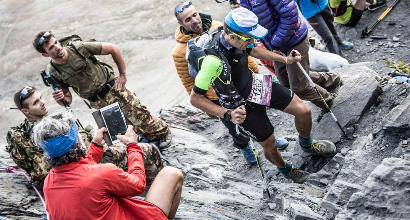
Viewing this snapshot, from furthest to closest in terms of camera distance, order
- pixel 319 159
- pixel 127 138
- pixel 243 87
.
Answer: pixel 319 159 → pixel 243 87 → pixel 127 138

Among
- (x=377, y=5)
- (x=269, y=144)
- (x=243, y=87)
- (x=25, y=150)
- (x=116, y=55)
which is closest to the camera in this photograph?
(x=243, y=87)

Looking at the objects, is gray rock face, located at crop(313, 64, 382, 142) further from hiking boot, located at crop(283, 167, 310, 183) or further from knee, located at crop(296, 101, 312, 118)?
knee, located at crop(296, 101, 312, 118)

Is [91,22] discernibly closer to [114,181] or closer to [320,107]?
[320,107]

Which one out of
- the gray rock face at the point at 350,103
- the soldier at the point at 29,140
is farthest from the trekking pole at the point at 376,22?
the soldier at the point at 29,140

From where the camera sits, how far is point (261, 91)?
5426 millimetres

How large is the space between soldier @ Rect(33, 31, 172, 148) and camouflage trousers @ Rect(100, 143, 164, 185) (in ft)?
2.03

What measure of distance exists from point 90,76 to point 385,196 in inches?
193

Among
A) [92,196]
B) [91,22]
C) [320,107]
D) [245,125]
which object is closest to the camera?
[92,196]


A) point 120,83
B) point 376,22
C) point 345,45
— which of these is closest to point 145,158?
point 120,83

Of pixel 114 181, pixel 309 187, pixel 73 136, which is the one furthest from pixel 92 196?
pixel 309 187

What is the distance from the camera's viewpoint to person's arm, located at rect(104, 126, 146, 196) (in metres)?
3.94

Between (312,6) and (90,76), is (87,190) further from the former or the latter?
(312,6)

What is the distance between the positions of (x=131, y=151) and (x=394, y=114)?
359 cm

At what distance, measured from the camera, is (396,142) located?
514 cm
